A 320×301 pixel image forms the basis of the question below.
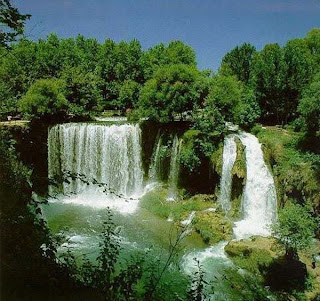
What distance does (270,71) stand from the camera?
27.7 meters

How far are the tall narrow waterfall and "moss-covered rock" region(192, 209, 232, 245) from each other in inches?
243

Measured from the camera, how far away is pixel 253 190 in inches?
826

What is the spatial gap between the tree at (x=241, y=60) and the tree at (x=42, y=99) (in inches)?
796

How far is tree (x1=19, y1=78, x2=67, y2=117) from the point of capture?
25891 millimetres

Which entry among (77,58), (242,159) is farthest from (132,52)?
(242,159)

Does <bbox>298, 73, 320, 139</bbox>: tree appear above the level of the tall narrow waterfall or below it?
above

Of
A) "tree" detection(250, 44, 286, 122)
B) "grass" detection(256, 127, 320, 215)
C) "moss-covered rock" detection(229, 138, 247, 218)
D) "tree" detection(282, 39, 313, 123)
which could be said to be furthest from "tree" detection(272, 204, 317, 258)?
"tree" detection(250, 44, 286, 122)

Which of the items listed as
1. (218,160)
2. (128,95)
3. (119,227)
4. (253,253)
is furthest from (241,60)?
(253,253)

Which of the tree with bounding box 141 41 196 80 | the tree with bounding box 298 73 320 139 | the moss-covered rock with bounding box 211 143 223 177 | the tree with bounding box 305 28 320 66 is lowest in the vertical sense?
the moss-covered rock with bounding box 211 143 223 177

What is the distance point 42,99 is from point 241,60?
74.7ft

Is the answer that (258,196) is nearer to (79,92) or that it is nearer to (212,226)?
(212,226)

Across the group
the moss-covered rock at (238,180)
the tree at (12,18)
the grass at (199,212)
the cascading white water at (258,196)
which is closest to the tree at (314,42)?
the cascading white water at (258,196)

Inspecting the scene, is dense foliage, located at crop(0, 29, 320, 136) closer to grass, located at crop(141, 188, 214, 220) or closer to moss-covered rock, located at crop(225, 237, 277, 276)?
grass, located at crop(141, 188, 214, 220)

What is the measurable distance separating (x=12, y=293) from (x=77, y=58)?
36.5 metres
